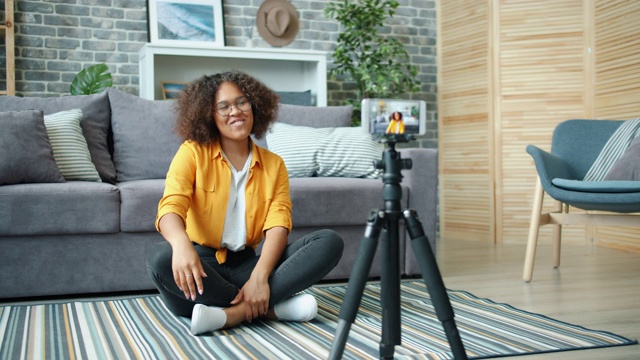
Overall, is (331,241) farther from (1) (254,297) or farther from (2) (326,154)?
(2) (326,154)

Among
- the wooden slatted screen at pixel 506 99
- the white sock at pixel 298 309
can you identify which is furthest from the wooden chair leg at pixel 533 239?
the wooden slatted screen at pixel 506 99

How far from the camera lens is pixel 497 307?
2.49m

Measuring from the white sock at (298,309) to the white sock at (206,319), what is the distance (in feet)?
0.72

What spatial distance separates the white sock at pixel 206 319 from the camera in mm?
2020

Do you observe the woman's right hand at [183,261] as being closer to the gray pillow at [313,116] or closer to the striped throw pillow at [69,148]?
the striped throw pillow at [69,148]

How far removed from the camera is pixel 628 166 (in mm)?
3131

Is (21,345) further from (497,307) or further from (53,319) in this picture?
(497,307)

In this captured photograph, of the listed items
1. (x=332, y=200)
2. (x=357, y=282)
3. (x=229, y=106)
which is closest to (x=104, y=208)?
(x=229, y=106)

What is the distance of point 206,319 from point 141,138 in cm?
150

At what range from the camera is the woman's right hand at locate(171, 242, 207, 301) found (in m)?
1.95

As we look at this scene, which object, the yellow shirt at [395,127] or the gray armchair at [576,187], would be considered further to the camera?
the gray armchair at [576,187]

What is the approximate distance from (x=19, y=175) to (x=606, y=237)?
3.50m

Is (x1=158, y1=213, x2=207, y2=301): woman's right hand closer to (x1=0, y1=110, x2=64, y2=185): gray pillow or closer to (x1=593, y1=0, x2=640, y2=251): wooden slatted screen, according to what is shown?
(x1=0, y1=110, x2=64, y2=185): gray pillow

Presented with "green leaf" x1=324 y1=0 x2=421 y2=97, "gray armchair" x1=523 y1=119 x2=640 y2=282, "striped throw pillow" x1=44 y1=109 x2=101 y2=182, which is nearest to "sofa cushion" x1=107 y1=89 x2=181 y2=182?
"striped throw pillow" x1=44 y1=109 x2=101 y2=182
